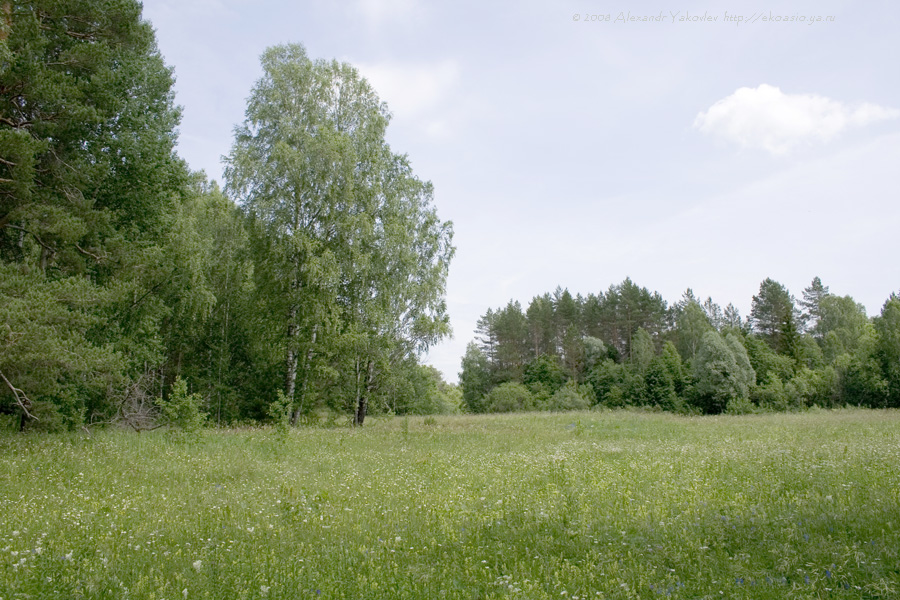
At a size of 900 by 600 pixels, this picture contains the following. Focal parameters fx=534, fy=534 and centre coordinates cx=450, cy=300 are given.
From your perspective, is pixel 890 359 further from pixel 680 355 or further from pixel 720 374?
pixel 680 355

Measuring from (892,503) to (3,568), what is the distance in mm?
9203

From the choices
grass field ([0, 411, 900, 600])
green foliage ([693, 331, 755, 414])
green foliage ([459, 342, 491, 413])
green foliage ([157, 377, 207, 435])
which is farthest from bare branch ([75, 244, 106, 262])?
green foliage ([459, 342, 491, 413])

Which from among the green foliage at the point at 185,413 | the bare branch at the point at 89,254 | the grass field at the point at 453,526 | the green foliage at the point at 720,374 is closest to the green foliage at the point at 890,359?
the green foliage at the point at 720,374

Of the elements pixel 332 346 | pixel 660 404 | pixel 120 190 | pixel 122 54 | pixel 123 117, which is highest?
pixel 122 54

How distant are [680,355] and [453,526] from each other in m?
64.8

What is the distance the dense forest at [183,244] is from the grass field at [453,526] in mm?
3912

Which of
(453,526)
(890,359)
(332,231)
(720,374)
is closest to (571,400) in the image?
(720,374)

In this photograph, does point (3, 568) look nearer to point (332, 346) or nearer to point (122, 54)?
point (122, 54)

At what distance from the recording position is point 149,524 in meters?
6.46

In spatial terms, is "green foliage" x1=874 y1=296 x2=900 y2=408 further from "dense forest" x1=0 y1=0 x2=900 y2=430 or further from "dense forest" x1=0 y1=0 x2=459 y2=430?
"dense forest" x1=0 y1=0 x2=459 y2=430

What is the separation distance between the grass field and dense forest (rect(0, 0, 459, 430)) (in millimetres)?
3912

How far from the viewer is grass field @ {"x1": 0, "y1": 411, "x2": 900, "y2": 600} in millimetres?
4516

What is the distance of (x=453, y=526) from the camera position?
21.2 feet

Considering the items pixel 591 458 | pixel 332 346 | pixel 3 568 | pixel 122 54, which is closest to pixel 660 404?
pixel 332 346
